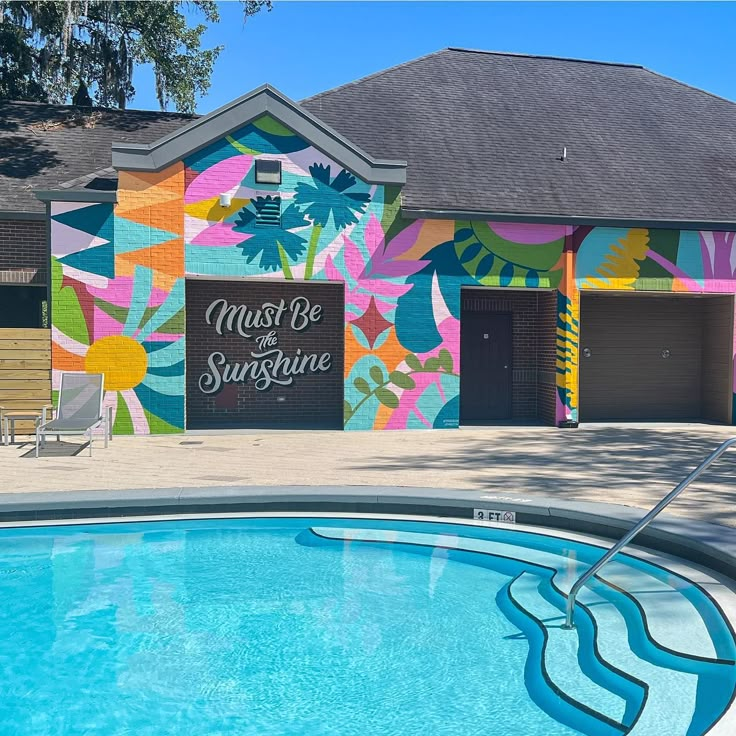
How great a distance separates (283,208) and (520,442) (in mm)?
6451

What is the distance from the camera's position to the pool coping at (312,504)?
25.4 ft

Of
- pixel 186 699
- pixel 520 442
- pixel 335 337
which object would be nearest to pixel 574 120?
pixel 335 337

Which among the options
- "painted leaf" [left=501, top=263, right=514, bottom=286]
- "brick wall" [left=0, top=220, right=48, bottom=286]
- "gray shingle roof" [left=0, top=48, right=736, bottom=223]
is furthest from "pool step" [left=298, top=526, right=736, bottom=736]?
"brick wall" [left=0, top=220, right=48, bottom=286]

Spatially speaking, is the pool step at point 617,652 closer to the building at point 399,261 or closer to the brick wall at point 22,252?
the building at point 399,261

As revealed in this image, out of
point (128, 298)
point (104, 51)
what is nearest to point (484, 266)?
point (128, 298)

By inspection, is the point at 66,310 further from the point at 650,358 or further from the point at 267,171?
the point at 650,358

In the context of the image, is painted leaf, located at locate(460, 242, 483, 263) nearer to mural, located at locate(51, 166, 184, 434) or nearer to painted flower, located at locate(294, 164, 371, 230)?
painted flower, located at locate(294, 164, 371, 230)

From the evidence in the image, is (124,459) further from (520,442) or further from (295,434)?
(520,442)

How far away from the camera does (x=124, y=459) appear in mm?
11203

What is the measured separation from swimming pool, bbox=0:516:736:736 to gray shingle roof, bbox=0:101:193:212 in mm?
10057

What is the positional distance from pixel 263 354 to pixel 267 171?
4.18m

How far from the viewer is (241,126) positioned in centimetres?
1437

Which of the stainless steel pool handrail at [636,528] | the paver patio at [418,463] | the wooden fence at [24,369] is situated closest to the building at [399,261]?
the wooden fence at [24,369]

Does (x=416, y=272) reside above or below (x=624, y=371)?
above
